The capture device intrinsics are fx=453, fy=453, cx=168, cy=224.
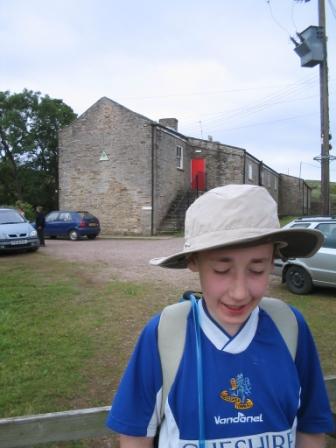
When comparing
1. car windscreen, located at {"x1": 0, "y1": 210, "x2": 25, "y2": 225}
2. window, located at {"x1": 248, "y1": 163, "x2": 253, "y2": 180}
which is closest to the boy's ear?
car windscreen, located at {"x1": 0, "y1": 210, "x2": 25, "y2": 225}

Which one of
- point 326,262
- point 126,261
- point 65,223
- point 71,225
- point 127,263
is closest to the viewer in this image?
point 326,262

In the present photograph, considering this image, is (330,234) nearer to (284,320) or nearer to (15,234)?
(284,320)

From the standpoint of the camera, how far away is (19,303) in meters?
8.50

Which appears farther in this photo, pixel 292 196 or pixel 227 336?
pixel 292 196

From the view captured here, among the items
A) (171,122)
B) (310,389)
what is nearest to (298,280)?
(310,389)

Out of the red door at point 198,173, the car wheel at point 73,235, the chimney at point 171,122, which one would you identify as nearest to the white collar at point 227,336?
the car wheel at point 73,235

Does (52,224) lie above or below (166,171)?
below

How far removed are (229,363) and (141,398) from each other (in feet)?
0.98

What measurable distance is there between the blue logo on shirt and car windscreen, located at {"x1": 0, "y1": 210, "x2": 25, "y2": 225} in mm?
15912

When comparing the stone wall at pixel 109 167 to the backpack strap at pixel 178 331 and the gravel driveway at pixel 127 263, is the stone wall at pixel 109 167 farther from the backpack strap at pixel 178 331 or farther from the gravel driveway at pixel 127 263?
the backpack strap at pixel 178 331

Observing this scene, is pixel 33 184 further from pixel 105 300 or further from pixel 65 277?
pixel 105 300

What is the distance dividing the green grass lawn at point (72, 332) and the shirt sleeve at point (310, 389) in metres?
2.72

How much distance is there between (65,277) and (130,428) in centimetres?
1042

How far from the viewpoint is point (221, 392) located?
1.39 meters
